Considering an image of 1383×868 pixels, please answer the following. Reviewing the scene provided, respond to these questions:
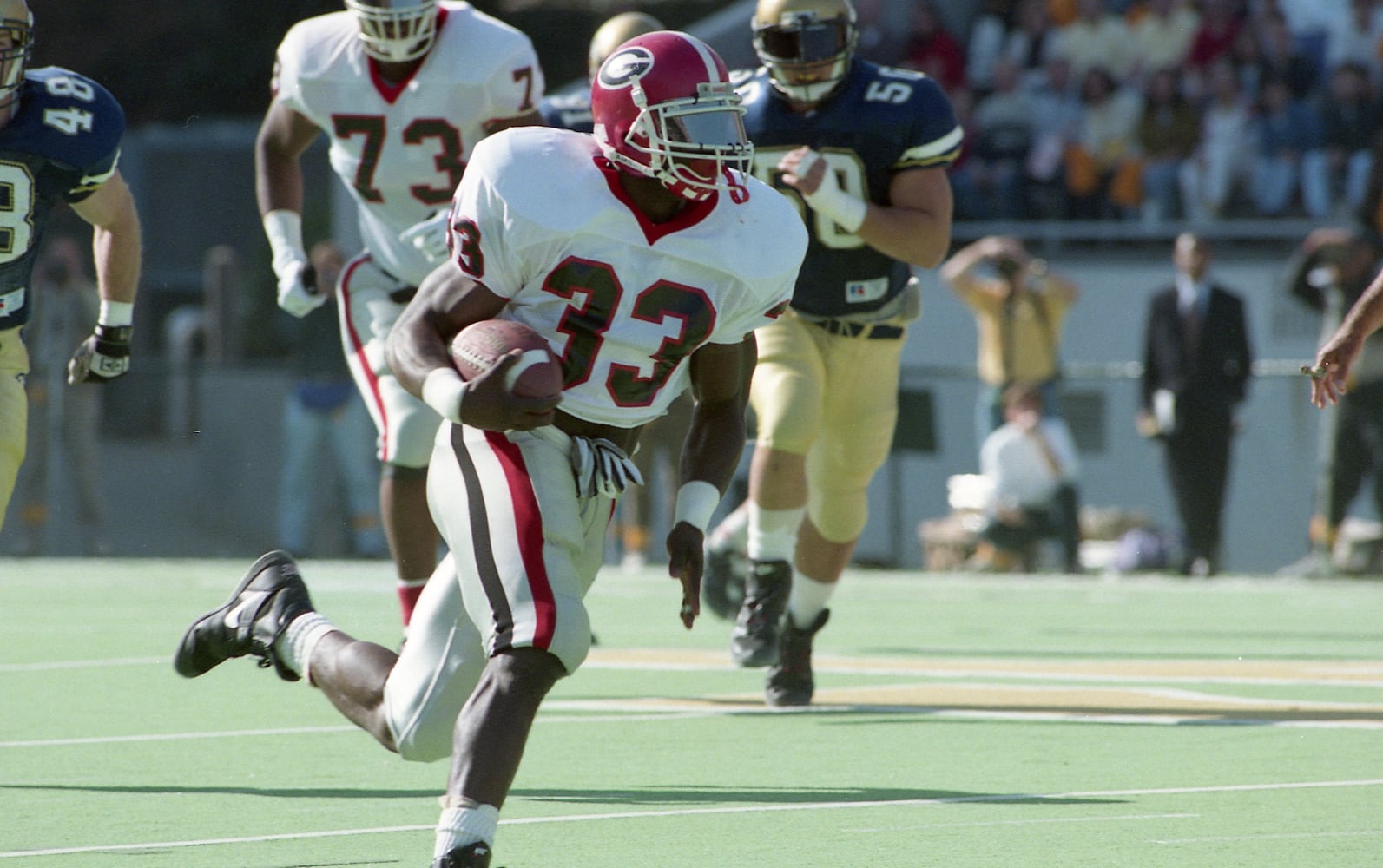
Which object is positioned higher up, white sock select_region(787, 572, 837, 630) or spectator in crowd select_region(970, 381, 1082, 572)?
white sock select_region(787, 572, 837, 630)

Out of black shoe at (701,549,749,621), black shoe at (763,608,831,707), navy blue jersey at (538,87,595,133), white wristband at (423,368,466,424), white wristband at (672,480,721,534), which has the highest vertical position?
navy blue jersey at (538,87,595,133)

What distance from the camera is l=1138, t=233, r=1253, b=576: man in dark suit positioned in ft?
40.3

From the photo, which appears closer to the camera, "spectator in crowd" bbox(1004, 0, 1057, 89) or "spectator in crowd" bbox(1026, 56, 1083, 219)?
"spectator in crowd" bbox(1026, 56, 1083, 219)

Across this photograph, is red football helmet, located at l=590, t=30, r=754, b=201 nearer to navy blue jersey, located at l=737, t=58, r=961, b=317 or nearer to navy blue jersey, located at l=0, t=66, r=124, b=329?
navy blue jersey, located at l=0, t=66, r=124, b=329

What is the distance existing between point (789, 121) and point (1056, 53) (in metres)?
11.6

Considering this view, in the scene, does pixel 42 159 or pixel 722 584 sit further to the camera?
pixel 722 584

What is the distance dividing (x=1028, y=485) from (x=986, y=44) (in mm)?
6606

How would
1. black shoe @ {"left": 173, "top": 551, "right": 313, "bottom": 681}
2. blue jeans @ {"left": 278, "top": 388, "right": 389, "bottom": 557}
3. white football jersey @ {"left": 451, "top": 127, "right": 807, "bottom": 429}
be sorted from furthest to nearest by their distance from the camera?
blue jeans @ {"left": 278, "top": 388, "right": 389, "bottom": 557}
black shoe @ {"left": 173, "top": 551, "right": 313, "bottom": 681}
white football jersey @ {"left": 451, "top": 127, "right": 807, "bottom": 429}

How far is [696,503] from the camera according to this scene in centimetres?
400

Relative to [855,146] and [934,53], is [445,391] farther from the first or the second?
[934,53]


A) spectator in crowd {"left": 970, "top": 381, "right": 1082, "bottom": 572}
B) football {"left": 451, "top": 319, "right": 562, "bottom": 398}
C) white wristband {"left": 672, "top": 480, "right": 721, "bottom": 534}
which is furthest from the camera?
spectator in crowd {"left": 970, "top": 381, "right": 1082, "bottom": 572}

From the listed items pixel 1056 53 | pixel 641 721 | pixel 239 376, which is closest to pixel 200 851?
pixel 641 721

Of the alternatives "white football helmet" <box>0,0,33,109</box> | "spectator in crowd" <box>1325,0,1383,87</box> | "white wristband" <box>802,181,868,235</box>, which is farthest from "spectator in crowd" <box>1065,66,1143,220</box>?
"white football helmet" <box>0,0,33,109</box>

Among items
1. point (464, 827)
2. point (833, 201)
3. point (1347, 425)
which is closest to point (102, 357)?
point (833, 201)
